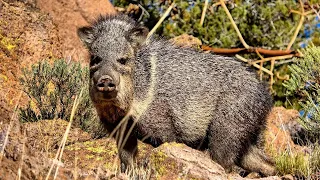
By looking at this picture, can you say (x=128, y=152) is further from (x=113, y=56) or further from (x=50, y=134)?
(x=113, y=56)

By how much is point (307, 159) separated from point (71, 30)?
168 inches

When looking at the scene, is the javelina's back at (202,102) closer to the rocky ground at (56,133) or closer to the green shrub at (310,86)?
the rocky ground at (56,133)

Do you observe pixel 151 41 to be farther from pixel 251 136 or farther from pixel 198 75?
pixel 251 136

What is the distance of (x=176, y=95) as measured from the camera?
5754mm

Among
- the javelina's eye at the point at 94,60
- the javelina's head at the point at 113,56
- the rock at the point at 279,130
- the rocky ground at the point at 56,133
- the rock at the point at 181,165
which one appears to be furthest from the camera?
the rock at the point at 279,130

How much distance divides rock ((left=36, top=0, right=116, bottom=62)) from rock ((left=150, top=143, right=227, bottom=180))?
3739mm

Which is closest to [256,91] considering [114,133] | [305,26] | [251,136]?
[251,136]

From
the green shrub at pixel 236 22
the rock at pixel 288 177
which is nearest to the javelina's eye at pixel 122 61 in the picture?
the rock at pixel 288 177

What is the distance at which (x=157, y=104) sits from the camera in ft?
18.4

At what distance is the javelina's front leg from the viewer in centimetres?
559

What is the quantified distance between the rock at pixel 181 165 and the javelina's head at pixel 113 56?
0.66 metres

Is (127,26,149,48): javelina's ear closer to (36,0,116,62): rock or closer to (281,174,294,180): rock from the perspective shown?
(281,174,294,180): rock

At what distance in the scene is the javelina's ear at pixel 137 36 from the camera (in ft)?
18.5

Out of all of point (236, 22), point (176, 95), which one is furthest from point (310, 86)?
point (236, 22)
